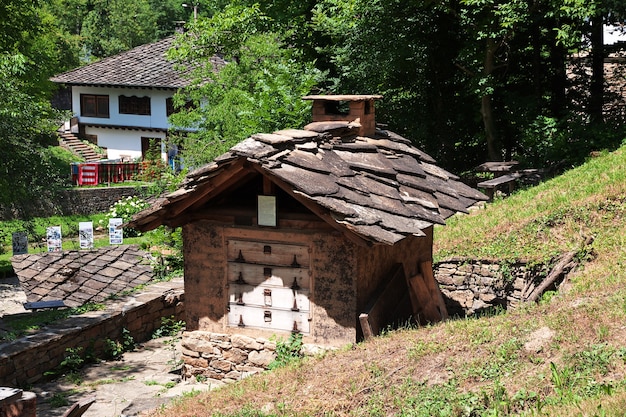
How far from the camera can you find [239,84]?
973 inches

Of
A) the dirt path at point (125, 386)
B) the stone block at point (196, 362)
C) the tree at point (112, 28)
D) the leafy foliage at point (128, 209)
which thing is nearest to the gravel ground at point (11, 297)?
the leafy foliage at point (128, 209)

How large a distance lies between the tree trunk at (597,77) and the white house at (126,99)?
873 inches

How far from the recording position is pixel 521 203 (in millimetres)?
17016

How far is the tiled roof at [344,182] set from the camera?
32.5ft

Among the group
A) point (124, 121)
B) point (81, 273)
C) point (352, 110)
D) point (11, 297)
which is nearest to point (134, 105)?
point (124, 121)

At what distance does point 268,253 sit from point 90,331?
3756mm

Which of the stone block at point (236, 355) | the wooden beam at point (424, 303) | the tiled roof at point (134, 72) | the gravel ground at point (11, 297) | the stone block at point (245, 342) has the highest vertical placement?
the tiled roof at point (134, 72)

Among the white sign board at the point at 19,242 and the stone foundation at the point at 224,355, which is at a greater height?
the stone foundation at the point at 224,355

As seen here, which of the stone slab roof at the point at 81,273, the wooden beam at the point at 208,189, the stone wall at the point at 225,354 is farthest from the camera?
the stone slab roof at the point at 81,273

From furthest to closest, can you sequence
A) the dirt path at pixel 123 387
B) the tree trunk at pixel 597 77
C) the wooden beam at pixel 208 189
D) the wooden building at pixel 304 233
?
the tree trunk at pixel 597 77
the dirt path at pixel 123 387
the wooden beam at pixel 208 189
the wooden building at pixel 304 233

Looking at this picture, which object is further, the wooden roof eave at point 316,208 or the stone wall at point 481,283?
the stone wall at point 481,283

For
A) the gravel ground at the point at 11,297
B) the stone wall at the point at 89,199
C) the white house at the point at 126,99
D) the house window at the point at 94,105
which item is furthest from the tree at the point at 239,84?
the house window at the point at 94,105

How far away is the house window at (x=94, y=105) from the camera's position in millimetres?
44750

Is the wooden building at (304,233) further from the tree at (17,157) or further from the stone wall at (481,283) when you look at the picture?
the tree at (17,157)
